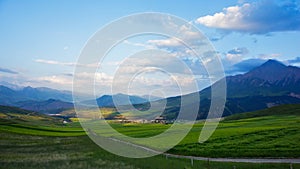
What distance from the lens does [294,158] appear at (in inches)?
2005

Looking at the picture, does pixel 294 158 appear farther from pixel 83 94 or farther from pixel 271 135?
pixel 83 94

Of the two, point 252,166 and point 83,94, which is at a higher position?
point 83,94

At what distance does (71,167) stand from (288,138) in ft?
159

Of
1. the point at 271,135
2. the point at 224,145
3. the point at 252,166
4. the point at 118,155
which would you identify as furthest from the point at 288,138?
the point at 118,155

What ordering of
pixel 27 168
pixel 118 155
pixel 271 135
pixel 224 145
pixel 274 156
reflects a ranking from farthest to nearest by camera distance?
pixel 271 135
pixel 224 145
pixel 274 156
pixel 118 155
pixel 27 168

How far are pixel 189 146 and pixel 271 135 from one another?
19.4 m

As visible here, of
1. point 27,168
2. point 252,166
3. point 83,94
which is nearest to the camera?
point 83,94

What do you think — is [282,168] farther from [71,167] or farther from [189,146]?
[189,146]

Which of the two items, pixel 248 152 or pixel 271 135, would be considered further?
pixel 271 135

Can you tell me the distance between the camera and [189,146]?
217 ft

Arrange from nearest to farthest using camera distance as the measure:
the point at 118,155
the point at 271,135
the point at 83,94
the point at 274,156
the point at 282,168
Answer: the point at 83,94 < the point at 282,168 < the point at 118,155 < the point at 274,156 < the point at 271,135

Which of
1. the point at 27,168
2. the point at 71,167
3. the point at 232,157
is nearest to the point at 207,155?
the point at 232,157

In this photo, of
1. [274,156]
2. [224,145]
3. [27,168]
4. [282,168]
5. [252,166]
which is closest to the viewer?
[27,168]

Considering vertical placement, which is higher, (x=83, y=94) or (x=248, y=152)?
(x=83, y=94)
